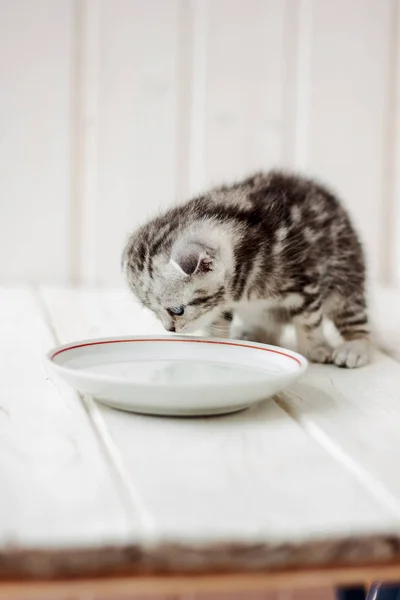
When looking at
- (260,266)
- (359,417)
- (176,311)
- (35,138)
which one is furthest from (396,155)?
(359,417)

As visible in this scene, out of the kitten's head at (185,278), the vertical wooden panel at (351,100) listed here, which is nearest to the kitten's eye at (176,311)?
the kitten's head at (185,278)

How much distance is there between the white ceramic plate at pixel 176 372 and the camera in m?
0.89

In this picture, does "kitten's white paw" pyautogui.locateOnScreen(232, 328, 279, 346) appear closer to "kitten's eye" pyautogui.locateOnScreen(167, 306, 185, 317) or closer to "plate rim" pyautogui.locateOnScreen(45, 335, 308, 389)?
"kitten's eye" pyautogui.locateOnScreen(167, 306, 185, 317)

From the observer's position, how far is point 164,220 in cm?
133

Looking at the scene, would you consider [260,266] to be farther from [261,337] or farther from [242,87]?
[242,87]

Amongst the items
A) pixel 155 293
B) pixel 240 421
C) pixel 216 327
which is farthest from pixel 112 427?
pixel 216 327

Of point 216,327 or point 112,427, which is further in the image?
point 216,327

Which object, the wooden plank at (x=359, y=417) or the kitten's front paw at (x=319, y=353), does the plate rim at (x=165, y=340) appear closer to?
the wooden plank at (x=359, y=417)

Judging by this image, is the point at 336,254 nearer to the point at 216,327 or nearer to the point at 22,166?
the point at 216,327

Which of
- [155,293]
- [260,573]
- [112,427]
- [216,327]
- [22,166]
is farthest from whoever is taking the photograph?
[22,166]

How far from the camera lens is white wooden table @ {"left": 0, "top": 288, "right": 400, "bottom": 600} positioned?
1.99 ft

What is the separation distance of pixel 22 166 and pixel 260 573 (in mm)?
1612

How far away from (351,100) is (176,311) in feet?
3.75

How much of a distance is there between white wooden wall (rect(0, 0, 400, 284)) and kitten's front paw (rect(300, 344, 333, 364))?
0.86 m
